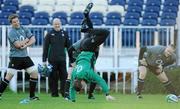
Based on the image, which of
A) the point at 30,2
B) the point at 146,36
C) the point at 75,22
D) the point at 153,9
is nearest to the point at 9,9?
the point at 30,2

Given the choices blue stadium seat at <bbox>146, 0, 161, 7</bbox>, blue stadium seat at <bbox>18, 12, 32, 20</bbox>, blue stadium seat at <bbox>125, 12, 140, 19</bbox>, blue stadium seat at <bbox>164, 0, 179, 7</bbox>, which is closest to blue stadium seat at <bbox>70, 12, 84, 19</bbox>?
blue stadium seat at <bbox>18, 12, 32, 20</bbox>

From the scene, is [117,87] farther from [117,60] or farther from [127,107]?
[127,107]

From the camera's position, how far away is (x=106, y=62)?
22531 millimetres

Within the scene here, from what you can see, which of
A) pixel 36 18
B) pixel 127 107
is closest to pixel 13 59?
pixel 127 107

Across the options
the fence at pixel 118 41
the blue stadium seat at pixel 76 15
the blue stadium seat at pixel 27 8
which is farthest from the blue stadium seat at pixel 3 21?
the blue stadium seat at pixel 76 15

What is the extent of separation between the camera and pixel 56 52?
18.0 meters

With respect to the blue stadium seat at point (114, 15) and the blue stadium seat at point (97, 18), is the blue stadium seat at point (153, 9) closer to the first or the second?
the blue stadium seat at point (114, 15)

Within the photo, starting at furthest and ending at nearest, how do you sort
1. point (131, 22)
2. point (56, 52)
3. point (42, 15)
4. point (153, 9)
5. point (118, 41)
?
point (153, 9)
point (42, 15)
point (131, 22)
point (118, 41)
point (56, 52)

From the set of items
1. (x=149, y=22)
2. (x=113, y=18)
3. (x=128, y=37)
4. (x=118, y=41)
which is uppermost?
(x=113, y=18)

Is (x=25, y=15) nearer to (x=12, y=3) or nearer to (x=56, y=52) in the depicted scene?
(x=12, y=3)

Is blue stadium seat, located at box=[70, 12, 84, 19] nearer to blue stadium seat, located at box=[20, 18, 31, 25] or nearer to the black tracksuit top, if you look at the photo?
blue stadium seat, located at box=[20, 18, 31, 25]

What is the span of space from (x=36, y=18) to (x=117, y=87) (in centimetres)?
506

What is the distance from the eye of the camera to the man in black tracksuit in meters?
17.9

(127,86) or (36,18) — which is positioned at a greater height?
(36,18)
